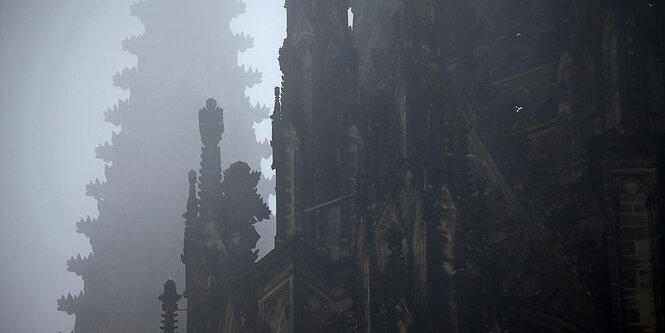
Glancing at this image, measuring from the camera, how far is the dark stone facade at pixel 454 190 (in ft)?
41.8

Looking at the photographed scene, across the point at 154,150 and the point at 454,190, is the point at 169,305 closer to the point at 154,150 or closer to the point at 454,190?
the point at 454,190

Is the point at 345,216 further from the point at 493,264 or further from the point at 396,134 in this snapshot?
the point at 493,264

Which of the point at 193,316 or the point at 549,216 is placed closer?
the point at 549,216

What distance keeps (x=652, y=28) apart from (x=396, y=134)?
19.0 ft

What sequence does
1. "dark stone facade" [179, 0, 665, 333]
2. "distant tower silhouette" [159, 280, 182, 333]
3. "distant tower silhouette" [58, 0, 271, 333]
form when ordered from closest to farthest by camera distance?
"dark stone facade" [179, 0, 665, 333]
"distant tower silhouette" [159, 280, 182, 333]
"distant tower silhouette" [58, 0, 271, 333]

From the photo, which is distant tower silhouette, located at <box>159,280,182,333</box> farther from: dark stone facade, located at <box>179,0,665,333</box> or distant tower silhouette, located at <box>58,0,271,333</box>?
distant tower silhouette, located at <box>58,0,271,333</box>

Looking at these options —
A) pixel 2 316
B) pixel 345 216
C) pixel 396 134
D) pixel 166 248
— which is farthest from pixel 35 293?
pixel 396 134

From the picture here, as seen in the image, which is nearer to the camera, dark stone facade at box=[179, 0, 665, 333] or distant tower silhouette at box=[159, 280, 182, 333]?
dark stone facade at box=[179, 0, 665, 333]

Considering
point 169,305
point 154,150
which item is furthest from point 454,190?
point 154,150

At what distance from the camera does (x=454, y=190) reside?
41.9 ft

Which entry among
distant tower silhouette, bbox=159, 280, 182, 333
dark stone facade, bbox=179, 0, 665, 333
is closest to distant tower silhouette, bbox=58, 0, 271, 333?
distant tower silhouette, bbox=159, 280, 182, 333

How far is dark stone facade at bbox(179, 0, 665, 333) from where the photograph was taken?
12750mm

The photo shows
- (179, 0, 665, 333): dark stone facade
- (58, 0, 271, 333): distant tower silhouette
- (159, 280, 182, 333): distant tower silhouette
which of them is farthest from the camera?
(58, 0, 271, 333): distant tower silhouette

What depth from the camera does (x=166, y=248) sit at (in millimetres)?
42562
